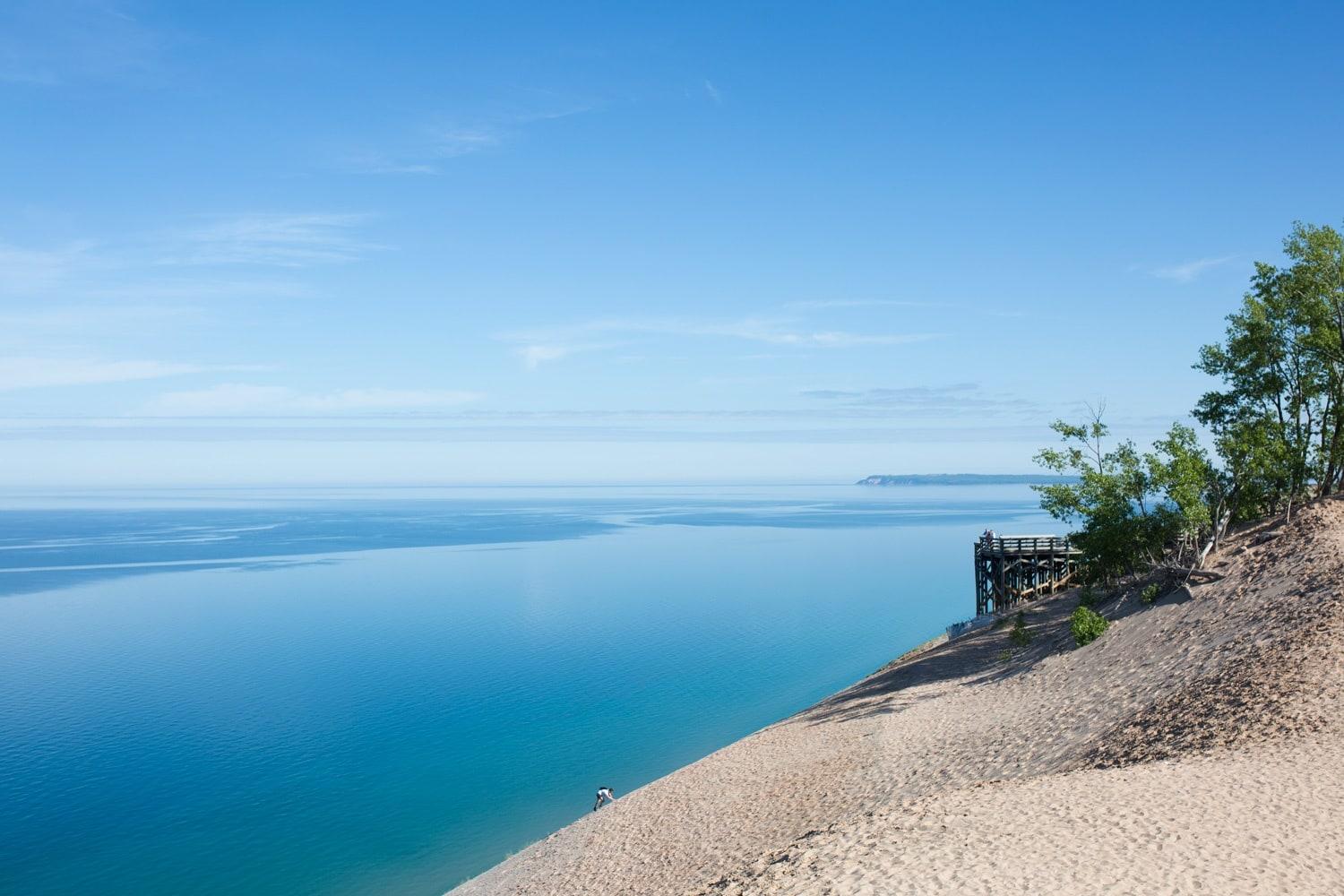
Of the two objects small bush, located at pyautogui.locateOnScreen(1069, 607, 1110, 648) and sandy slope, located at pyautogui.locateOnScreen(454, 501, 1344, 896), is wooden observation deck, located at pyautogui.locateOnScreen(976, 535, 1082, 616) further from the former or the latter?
small bush, located at pyautogui.locateOnScreen(1069, 607, 1110, 648)

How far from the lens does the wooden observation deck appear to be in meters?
50.8

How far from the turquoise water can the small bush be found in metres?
17.6

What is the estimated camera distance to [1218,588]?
28.4 m

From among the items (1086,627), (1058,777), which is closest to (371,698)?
(1086,627)

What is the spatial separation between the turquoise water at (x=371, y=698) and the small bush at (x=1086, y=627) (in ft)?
57.8

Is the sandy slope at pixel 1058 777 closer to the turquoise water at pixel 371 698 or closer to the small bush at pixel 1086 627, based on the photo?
the small bush at pixel 1086 627

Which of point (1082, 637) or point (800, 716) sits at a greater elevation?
point (1082, 637)

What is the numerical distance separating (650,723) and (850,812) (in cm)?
2506

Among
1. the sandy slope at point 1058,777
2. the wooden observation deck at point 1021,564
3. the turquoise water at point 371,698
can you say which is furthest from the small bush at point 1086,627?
the wooden observation deck at point 1021,564

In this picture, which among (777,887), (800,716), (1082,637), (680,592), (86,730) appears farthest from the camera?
(680,592)

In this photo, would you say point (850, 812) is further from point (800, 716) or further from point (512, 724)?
point (512, 724)

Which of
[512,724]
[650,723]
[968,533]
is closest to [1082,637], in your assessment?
[650,723]

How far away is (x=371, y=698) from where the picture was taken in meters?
51.9

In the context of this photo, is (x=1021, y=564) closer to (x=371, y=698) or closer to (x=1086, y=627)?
(x=1086, y=627)
